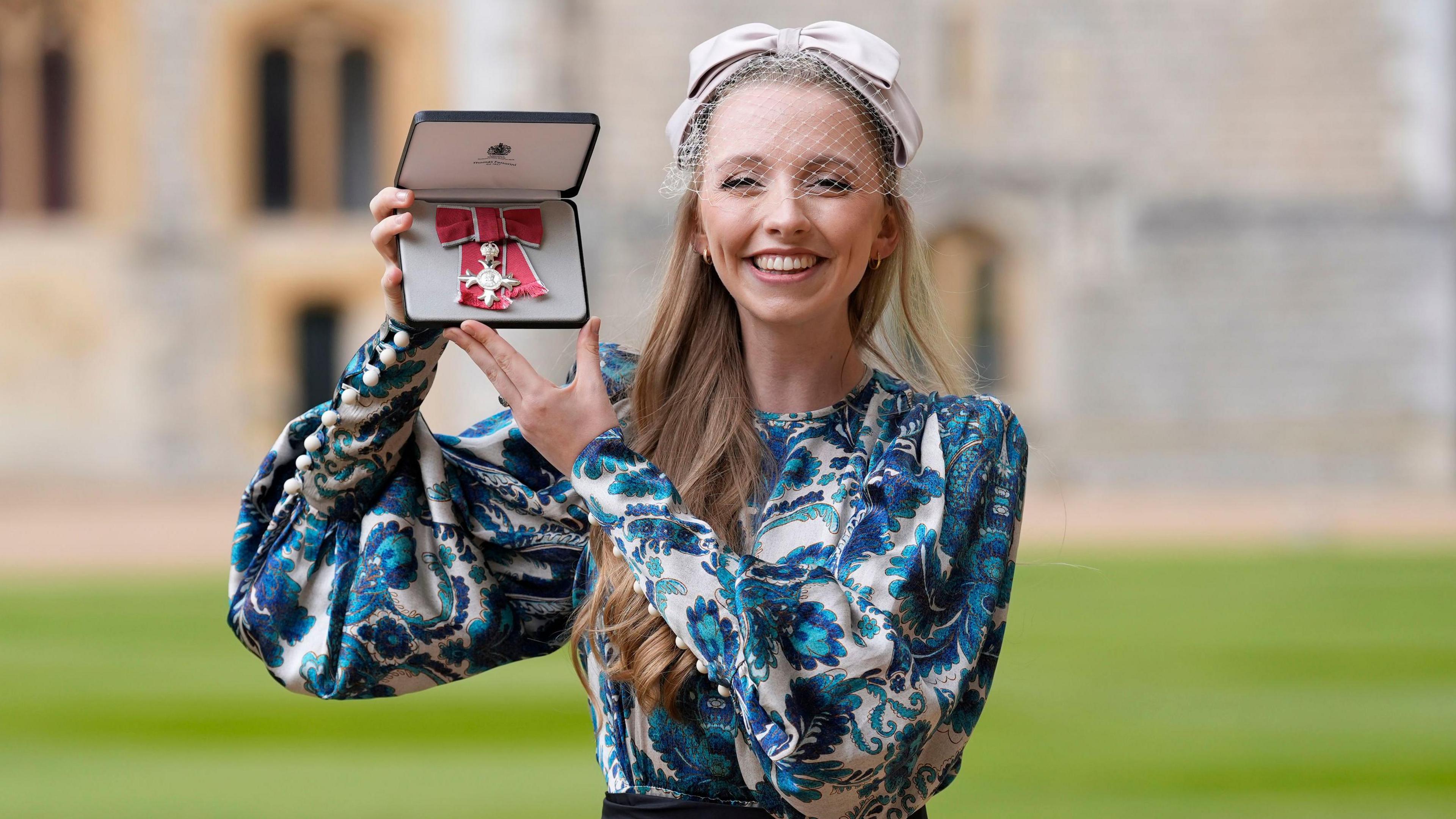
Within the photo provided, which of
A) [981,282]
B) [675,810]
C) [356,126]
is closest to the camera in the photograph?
[675,810]

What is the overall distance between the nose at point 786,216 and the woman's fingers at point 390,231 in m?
0.36

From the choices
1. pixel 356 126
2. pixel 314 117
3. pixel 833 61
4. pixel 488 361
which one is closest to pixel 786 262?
pixel 833 61

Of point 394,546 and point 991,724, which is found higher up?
point 394,546

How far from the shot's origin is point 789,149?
67.0 inches

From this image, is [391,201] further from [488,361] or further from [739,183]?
[739,183]

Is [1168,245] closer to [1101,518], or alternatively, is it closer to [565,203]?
[1101,518]

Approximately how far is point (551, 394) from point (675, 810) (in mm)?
444

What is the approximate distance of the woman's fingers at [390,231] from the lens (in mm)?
1657

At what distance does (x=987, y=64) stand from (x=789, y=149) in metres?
17.7

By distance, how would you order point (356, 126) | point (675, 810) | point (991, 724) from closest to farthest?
1. point (675, 810)
2. point (991, 724)
3. point (356, 126)

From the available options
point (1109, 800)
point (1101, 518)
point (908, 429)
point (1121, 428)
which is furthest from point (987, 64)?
point (908, 429)

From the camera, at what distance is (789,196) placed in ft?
5.55

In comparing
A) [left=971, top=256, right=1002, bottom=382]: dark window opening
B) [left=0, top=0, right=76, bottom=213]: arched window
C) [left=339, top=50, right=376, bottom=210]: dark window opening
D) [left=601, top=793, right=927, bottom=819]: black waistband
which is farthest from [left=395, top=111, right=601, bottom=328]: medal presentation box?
[left=0, top=0, right=76, bottom=213]: arched window

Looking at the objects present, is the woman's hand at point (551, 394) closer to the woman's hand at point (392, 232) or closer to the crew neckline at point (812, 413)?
the woman's hand at point (392, 232)
